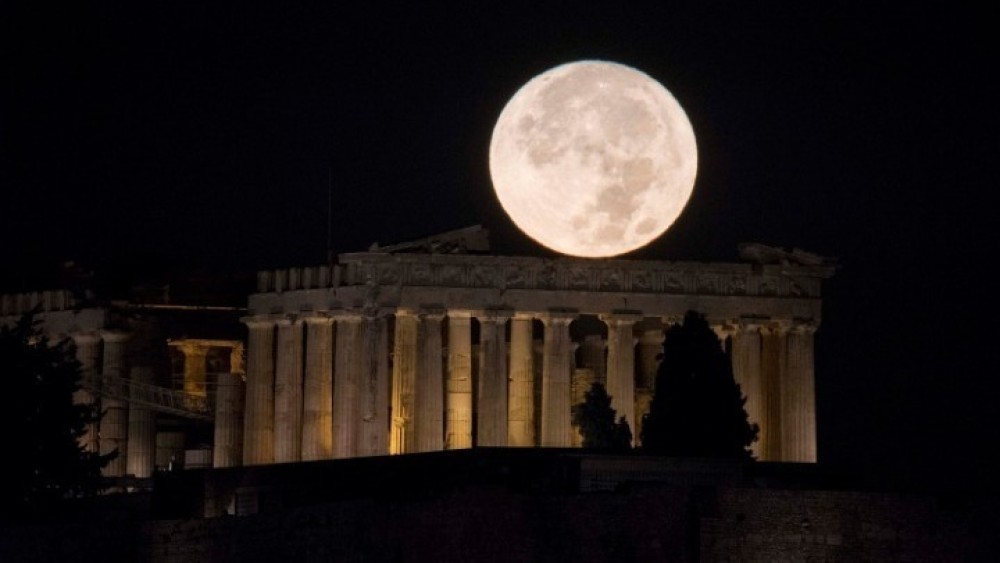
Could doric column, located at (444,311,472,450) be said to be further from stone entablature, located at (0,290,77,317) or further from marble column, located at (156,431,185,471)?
stone entablature, located at (0,290,77,317)

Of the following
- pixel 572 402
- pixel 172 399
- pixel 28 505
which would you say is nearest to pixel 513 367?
pixel 572 402

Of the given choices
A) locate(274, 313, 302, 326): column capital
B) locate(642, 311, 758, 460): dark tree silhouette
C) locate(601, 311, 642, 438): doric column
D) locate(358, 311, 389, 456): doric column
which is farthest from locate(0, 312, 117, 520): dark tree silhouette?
locate(601, 311, 642, 438): doric column

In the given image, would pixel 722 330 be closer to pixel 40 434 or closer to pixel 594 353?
pixel 594 353

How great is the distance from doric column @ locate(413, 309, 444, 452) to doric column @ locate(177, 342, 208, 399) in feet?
42.3

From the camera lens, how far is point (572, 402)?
386 feet

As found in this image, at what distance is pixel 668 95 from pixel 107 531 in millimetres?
37898

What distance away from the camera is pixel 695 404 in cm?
9694

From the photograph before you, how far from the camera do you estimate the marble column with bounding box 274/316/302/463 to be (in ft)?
379

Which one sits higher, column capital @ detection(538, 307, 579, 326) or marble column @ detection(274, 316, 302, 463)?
column capital @ detection(538, 307, 579, 326)

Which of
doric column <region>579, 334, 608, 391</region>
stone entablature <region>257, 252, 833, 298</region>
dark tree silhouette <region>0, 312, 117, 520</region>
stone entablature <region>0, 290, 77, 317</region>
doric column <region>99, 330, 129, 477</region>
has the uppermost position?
stone entablature <region>257, 252, 833, 298</region>

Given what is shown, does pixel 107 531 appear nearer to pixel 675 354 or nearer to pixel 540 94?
pixel 675 354

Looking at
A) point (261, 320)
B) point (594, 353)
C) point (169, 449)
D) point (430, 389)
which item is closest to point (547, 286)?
point (430, 389)

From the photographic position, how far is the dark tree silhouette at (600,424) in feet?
344

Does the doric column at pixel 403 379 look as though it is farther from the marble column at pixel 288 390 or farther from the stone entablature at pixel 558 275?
the marble column at pixel 288 390
